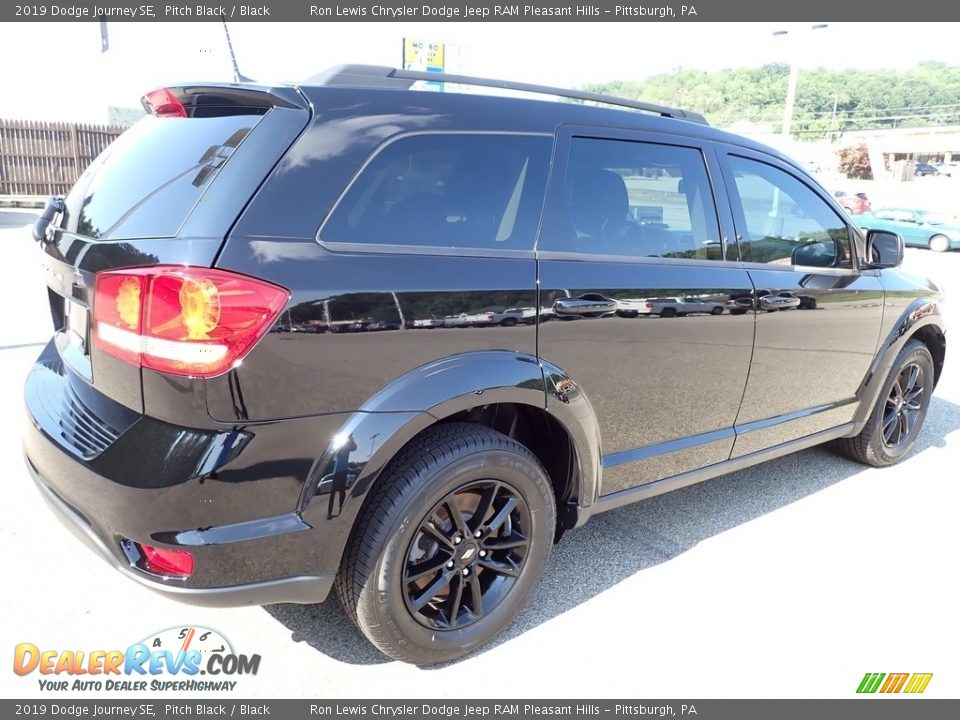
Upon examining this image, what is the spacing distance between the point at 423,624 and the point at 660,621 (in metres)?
0.99

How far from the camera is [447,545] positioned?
233 cm

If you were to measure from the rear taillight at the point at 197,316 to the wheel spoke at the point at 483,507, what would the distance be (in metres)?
0.96

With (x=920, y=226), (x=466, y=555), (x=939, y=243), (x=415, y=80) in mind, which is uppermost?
(x=415, y=80)

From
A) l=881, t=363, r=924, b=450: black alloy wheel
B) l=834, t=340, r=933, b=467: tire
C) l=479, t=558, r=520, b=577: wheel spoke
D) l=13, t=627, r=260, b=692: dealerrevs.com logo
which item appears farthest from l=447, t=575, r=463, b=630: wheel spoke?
l=881, t=363, r=924, b=450: black alloy wheel

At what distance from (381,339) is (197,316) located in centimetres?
50

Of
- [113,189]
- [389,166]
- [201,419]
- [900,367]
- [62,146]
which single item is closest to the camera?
[201,419]

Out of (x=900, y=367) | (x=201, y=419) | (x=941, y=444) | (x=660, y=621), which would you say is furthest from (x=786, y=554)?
(x=201, y=419)

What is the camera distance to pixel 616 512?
361cm

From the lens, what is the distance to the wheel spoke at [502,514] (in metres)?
2.43

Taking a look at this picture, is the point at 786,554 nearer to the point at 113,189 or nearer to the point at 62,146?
the point at 113,189

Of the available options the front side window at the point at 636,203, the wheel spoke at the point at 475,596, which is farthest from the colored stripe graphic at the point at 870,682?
the front side window at the point at 636,203

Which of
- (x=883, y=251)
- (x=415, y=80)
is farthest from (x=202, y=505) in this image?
(x=883, y=251)

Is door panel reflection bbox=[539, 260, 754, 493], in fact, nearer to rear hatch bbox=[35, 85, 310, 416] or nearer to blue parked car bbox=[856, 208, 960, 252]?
rear hatch bbox=[35, 85, 310, 416]

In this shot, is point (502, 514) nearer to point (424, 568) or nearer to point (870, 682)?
point (424, 568)
